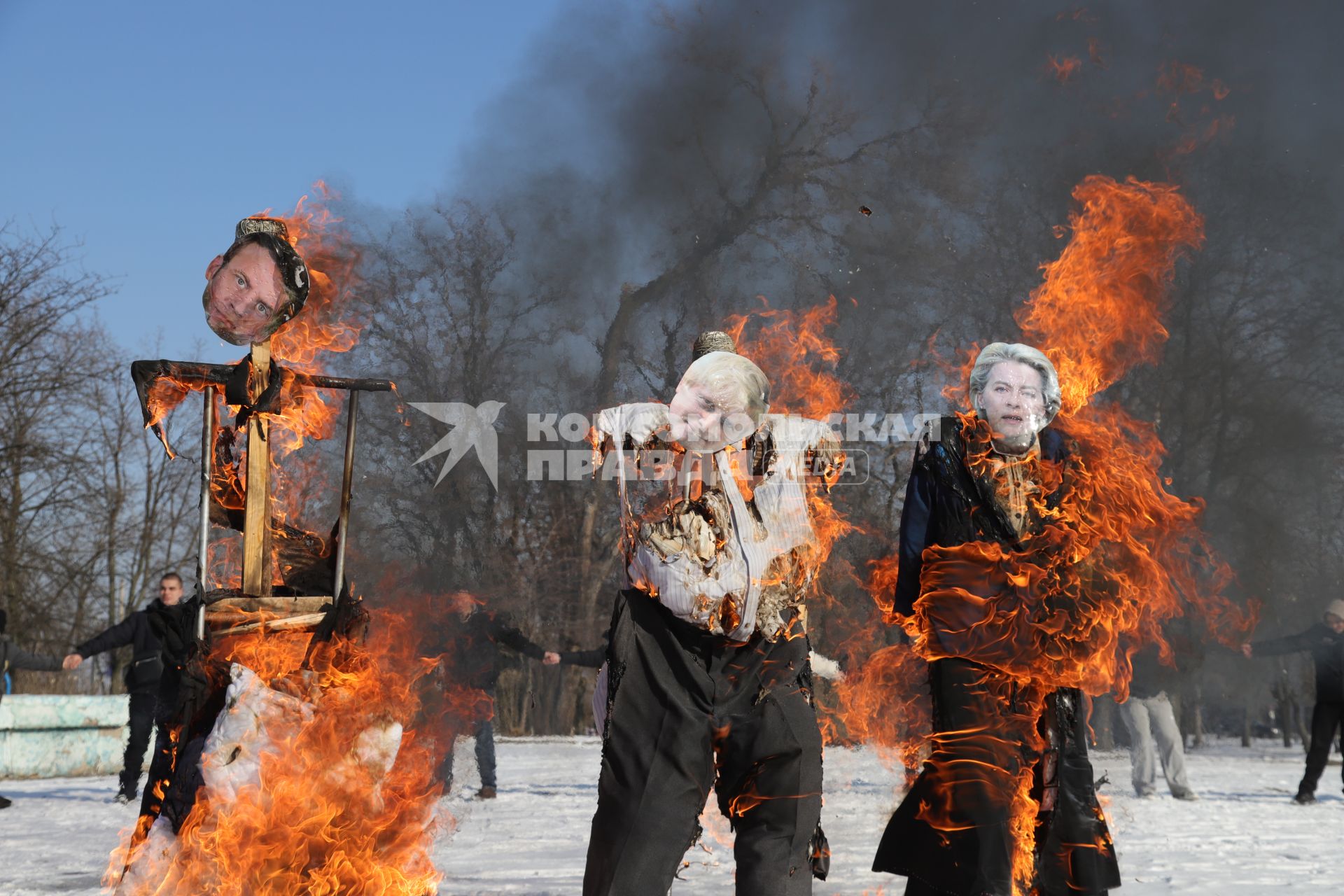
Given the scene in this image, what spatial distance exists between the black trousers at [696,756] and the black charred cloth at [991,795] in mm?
509

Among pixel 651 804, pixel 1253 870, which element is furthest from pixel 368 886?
pixel 1253 870

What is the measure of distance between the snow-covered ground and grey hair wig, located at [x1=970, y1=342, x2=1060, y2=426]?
1.70 meters

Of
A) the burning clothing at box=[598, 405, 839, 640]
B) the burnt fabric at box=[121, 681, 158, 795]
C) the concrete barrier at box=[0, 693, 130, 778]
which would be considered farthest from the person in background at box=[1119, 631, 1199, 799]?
the concrete barrier at box=[0, 693, 130, 778]

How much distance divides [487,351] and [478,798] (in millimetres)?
6953

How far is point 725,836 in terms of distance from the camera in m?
5.34

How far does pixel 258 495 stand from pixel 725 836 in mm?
2447

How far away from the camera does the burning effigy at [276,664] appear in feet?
A: 12.5

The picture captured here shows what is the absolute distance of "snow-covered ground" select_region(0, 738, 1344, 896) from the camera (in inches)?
242

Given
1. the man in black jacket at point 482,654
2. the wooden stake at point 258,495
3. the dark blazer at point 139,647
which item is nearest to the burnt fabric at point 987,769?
the wooden stake at point 258,495

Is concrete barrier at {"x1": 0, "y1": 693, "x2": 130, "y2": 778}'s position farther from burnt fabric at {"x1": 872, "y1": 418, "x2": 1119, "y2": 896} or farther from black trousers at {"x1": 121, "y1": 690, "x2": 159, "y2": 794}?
burnt fabric at {"x1": 872, "y1": 418, "x2": 1119, "y2": 896}

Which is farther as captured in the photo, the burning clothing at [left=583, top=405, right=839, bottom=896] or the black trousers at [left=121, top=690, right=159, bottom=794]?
the black trousers at [left=121, top=690, right=159, bottom=794]

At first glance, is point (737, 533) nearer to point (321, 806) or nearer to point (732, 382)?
point (732, 382)

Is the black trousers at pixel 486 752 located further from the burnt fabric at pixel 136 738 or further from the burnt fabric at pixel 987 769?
the burnt fabric at pixel 987 769

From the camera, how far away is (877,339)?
14656 mm
